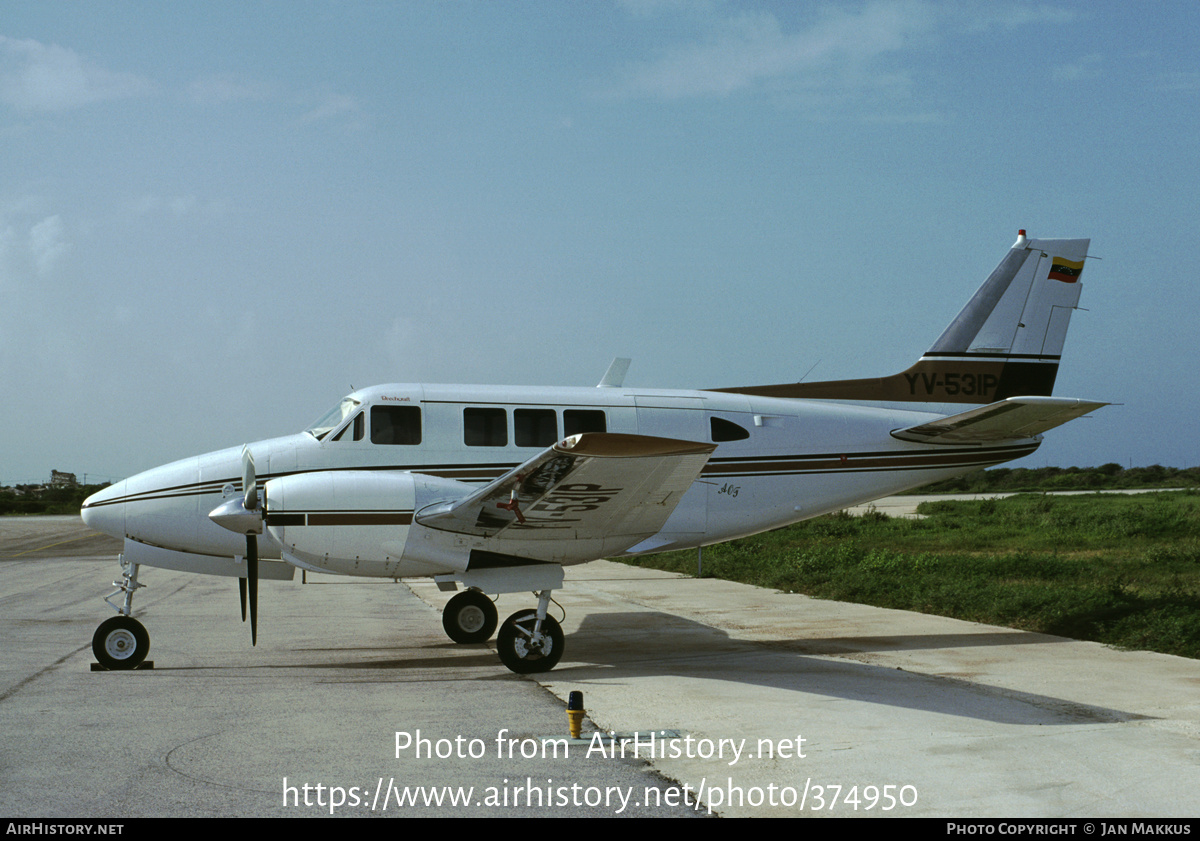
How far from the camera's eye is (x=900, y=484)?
1273 centimetres

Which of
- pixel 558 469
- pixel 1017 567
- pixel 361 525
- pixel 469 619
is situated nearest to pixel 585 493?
pixel 558 469

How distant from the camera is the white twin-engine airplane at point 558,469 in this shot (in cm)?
955

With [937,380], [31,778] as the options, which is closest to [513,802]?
[31,778]

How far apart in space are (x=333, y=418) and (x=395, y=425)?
0.77m

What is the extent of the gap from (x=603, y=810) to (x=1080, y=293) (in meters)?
11.6

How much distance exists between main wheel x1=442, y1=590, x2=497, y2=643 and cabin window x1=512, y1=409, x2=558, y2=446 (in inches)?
104

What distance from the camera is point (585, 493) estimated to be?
9.05 metres

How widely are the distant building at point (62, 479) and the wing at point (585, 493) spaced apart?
345 ft

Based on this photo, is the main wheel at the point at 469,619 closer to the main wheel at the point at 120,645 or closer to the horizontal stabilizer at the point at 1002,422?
the main wheel at the point at 120,645

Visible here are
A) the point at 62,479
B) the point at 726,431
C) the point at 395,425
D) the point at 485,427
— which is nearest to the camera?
the point at 395,425

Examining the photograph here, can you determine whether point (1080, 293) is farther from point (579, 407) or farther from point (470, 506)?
point (470, 506)

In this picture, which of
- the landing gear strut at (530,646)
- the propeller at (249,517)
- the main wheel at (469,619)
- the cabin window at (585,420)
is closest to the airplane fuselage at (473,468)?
the cabin window at (585,420)

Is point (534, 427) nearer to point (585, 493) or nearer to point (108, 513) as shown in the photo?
point (585, 493)

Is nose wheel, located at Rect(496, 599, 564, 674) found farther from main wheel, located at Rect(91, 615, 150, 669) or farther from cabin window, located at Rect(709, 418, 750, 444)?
main wheel, located at Rect(91, 615, 150, 669)
